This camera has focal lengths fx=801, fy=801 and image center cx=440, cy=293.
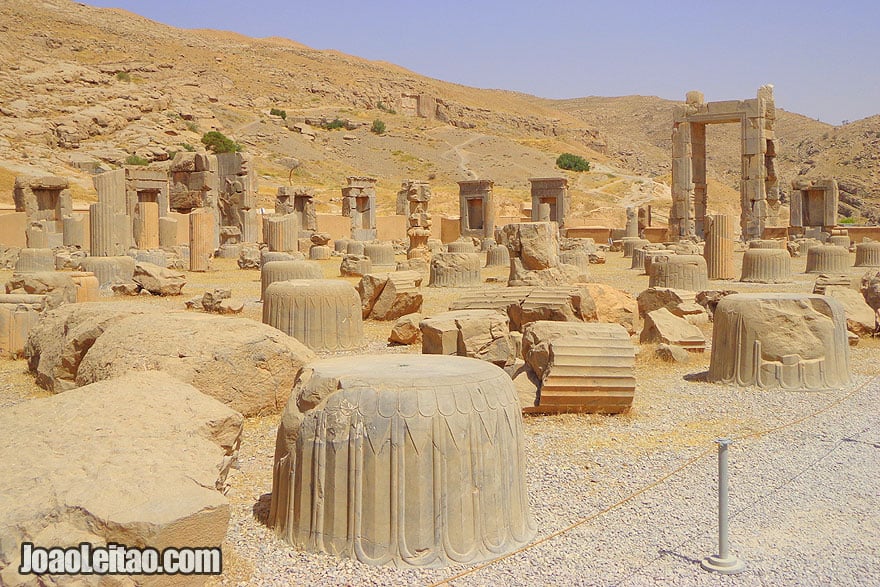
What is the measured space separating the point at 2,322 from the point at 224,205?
18.5 m

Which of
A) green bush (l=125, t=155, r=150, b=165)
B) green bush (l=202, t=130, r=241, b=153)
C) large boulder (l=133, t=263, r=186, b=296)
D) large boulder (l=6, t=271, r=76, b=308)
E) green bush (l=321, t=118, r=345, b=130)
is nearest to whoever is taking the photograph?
large boulder (l=6, t=271, r=76, b=308)

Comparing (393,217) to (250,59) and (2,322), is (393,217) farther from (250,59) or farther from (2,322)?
(250,59)

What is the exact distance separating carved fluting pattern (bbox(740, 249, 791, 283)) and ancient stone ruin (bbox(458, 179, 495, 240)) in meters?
15.3

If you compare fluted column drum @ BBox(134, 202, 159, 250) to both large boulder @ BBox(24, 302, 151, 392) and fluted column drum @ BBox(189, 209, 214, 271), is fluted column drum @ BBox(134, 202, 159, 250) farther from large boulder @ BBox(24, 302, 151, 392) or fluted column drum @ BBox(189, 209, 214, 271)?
large boulder @ BBox(24, 302, 151, 392)

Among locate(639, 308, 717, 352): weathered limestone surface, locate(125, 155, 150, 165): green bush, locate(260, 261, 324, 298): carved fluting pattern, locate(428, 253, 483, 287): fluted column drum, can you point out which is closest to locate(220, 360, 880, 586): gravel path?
locate(639, 308, 717, 352): weathered limestone surface

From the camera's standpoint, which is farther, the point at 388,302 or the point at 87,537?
the point at 388,302

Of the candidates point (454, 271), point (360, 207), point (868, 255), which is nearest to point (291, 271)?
point (454, 271)

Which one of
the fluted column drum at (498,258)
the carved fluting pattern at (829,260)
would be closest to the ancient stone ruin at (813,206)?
the carved fluting pattern at (829,260)

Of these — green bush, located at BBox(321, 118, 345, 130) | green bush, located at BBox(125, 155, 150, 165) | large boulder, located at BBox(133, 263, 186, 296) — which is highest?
green bush, located at BBox(321, 118, 345, 130)

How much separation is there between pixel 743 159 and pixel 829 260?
10.2 metres

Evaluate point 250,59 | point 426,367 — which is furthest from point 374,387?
point 250,59

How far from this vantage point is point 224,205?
26.8 metres

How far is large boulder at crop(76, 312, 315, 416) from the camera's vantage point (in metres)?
5.88

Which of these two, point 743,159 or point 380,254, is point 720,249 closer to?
point 380,254
